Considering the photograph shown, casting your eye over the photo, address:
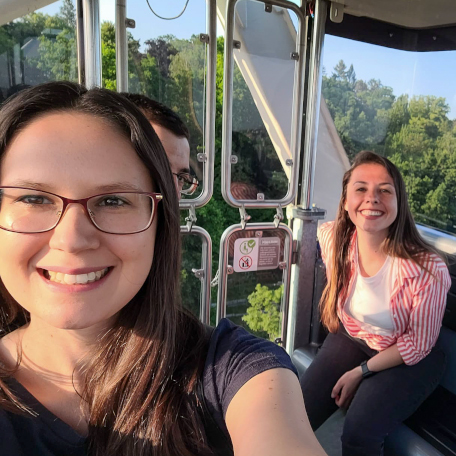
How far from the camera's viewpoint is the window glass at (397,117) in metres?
2.59

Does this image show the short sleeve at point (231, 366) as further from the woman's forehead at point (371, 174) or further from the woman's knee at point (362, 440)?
the woman's forehead at point (371, 174)

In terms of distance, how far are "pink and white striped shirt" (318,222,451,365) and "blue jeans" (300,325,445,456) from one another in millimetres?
101

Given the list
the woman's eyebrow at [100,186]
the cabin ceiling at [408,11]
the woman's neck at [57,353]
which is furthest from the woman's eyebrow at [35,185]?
the cabin ceiling at [408,11]

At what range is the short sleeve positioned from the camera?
3.16 ft

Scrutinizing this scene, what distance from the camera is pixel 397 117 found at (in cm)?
286

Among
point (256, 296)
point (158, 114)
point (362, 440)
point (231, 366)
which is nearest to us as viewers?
point (231, 366)

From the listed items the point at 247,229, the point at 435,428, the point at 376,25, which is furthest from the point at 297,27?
the point at 435,428

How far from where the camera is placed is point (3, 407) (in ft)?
3.04

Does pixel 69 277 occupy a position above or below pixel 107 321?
above

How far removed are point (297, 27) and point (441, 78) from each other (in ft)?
3.22

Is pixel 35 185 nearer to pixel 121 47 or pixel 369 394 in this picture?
pixel 121 47

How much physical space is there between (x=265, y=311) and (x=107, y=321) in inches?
74.4

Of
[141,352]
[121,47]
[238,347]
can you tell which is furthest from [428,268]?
[121,47]

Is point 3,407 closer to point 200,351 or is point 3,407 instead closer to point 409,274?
point 200,351
